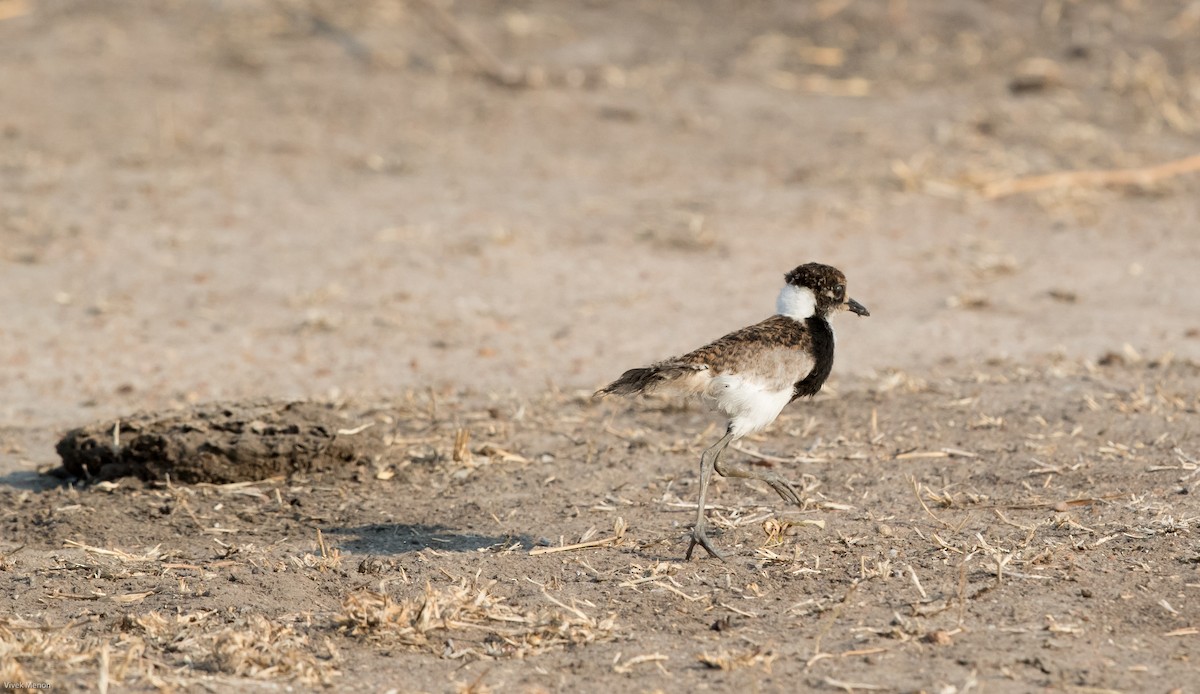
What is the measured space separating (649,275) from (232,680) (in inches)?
217

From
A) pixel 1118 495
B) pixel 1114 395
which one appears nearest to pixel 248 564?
pixel 1118 495

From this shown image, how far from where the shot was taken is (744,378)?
207 inches

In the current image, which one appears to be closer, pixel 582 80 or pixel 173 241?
pixel 173 241

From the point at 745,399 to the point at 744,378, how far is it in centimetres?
8

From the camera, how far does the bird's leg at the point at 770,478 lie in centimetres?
554

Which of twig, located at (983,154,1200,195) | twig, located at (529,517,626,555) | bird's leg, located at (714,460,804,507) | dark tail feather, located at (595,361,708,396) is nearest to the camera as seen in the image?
dark tail feather, located at (595,361,708,396)

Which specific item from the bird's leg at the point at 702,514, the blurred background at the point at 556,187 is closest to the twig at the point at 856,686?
the bird's leg at the point at 702,514

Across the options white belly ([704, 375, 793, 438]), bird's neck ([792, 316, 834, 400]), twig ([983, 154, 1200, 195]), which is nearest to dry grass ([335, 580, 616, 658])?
white belly ([704, 375, 793, 438])

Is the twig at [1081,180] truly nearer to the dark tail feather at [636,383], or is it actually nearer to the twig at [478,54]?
the twig at [478,54]

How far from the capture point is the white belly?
A: 5.26 m

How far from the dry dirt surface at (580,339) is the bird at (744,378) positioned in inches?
12.4

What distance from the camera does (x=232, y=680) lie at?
14.2ft

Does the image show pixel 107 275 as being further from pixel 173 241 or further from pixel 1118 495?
pixel 1118 495

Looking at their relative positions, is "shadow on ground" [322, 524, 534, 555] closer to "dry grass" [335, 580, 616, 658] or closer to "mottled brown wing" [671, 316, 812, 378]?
"dry grass" [335, 580, 616, 658]
